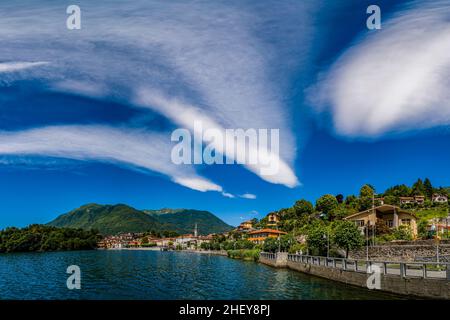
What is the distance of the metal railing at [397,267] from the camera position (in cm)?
2345

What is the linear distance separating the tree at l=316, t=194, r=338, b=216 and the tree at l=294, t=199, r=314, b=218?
5730mm

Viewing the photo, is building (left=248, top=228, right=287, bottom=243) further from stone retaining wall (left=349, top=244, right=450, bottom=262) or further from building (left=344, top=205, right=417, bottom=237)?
stone retaining wall (left=349, top=244, right=450, bottom=262)

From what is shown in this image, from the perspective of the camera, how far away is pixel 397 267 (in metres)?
35.2

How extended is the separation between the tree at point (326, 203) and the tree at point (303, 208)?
5730 mm

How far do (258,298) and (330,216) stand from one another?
220ft

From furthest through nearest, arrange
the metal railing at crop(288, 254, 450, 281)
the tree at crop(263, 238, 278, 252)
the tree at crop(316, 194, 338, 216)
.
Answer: the tree at crop(316, 194, 338, 216), the tree at crop(263, 238, 278, 252), the metal railing at crop(288, 254, 450, 281)

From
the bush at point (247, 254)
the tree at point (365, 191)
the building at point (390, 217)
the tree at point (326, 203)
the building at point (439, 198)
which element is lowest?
the bush at point (247, 254)

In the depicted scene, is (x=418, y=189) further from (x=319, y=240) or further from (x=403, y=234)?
(x=319, y=240)

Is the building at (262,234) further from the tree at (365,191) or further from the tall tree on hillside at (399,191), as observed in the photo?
the tall tree on hillside at (399,191)

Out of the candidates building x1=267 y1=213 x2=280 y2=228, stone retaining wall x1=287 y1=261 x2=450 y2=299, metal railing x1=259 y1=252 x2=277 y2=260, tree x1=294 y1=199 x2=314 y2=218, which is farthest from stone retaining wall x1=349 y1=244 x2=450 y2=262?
building x1=267 y1=213 x2=280 y2=228

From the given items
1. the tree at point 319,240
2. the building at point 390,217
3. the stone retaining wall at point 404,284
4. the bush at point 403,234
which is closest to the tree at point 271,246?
the building at point 390,217

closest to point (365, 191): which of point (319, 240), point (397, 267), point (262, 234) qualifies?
point (262, 234)

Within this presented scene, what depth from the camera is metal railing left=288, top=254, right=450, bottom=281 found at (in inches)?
923
